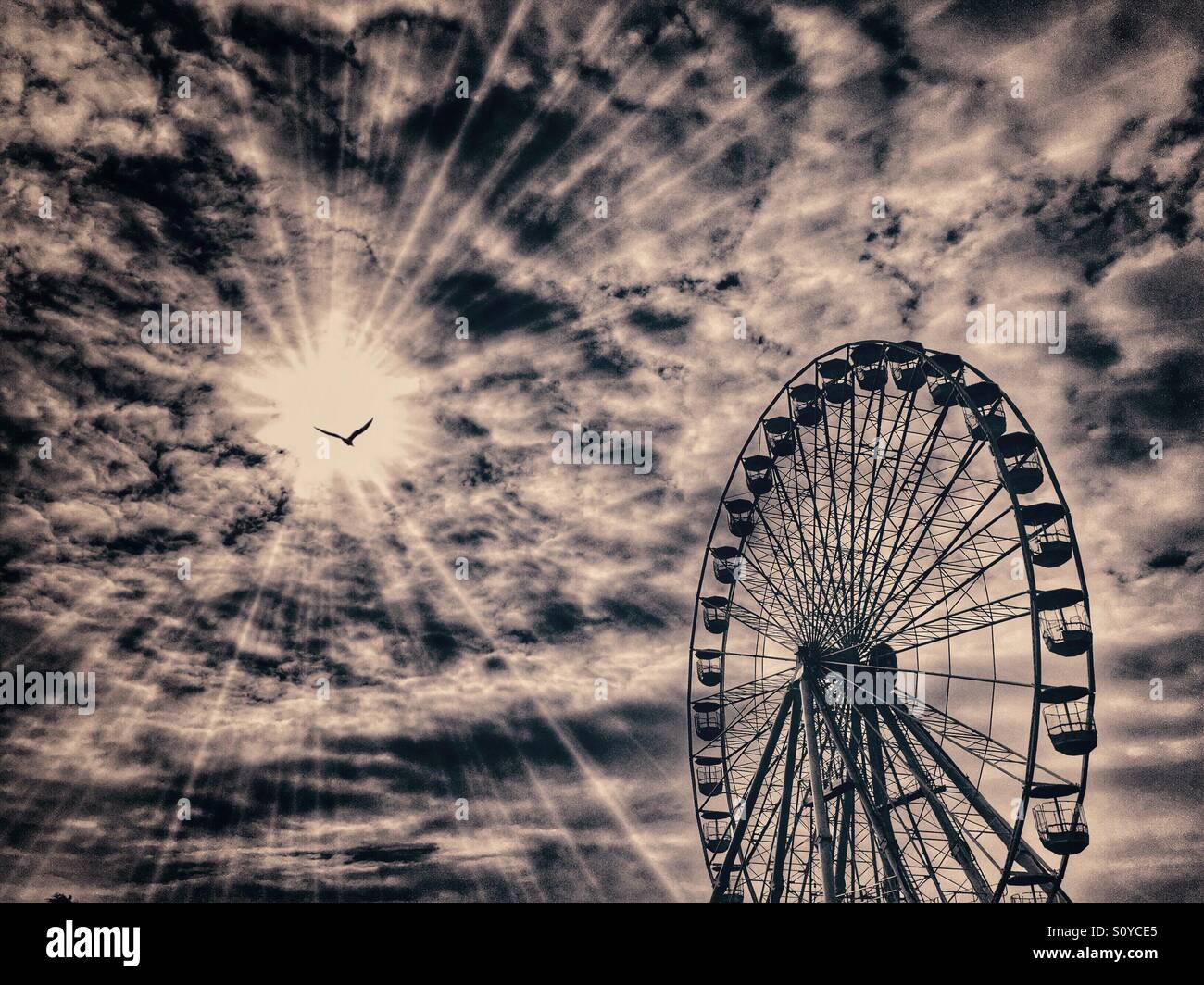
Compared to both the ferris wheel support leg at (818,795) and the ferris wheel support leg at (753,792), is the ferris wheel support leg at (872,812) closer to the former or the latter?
the ferris wheel support leg at (818,795)

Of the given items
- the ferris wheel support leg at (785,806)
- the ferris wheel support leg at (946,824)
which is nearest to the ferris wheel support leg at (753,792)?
the ferris wheel support leg at (785,806)

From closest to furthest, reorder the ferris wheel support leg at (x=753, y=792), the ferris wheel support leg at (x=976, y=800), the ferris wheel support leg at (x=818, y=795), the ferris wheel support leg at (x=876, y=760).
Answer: the ferris wheel support leg at (x=976, y=800), the ferris wheel support leg at (x=818, y=795), the ferris wheel support leg at (x=876, y=760), the ferris wheel support leg at (x=753, y=792)

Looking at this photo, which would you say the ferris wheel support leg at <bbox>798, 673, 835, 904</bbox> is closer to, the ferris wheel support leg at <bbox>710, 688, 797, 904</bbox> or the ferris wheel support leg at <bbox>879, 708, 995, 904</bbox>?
the ferris wheel support leg at <bbox>710, 688, 797, 904</bbox>

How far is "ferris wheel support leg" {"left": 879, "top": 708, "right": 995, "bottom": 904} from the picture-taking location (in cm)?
2067

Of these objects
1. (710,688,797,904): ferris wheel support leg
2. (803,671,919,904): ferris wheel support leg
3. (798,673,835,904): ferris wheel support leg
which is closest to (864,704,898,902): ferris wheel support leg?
(803,671,919,904): ferris wheel support leg

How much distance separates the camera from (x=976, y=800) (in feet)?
69.3

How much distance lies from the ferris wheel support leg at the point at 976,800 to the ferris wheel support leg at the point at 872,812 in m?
1.91

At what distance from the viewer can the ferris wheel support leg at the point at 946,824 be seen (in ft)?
67.8

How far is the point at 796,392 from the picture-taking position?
3058 centimetres

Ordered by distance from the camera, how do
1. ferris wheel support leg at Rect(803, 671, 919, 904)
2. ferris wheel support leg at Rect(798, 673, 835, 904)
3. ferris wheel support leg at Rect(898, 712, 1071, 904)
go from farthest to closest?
ferris wheel support leg at Rect(798, 673, 835, 904) → ferris wheel support leg at Rect(803, 671, 919, 904) → ferris wheel support leg at Rect(898, 712, 1071, 904)

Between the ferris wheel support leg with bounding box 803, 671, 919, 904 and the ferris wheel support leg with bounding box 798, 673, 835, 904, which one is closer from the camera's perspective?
the ferris wheel support leg with bounding box 803, 671, 919, 904

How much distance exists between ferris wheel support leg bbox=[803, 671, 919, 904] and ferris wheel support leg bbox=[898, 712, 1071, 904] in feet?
6.26

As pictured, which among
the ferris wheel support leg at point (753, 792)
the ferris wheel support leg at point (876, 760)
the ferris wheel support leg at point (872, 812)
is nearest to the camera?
the ferris wheel support leg at point (872, 812)
